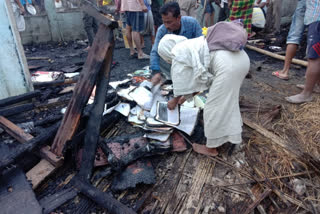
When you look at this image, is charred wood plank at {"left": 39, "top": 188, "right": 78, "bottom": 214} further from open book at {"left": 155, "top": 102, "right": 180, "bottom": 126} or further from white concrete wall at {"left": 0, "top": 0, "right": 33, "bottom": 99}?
white concrete wall at {"left": 0, "top": 0, "right": 33, "bottom": 99}

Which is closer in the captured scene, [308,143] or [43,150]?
[43,150]


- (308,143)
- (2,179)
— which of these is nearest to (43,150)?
(2,179)

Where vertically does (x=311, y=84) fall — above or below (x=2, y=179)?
above

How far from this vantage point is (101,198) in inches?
82.8

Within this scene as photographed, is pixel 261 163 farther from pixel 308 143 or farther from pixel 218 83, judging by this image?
pixel 218 83

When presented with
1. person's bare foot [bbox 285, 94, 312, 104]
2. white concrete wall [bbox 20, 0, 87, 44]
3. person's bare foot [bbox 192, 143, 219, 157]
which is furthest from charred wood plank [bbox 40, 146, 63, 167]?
white concrete wall [bbox 20, 0, 87, 44]

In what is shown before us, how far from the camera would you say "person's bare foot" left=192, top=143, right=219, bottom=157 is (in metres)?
2.74

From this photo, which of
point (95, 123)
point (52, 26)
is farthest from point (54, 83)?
point (52, 26)

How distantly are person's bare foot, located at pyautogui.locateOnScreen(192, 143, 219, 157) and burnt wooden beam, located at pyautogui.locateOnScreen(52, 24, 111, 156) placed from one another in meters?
1.52

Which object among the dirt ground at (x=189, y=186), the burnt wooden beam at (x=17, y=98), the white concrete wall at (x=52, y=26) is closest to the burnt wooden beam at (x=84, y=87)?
the dirt ground at (x=189, y=186)

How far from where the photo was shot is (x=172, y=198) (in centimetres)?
223

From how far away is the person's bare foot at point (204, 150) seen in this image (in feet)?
9.00

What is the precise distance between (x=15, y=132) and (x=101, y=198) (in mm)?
1590

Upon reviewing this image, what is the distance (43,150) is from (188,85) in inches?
73.8
